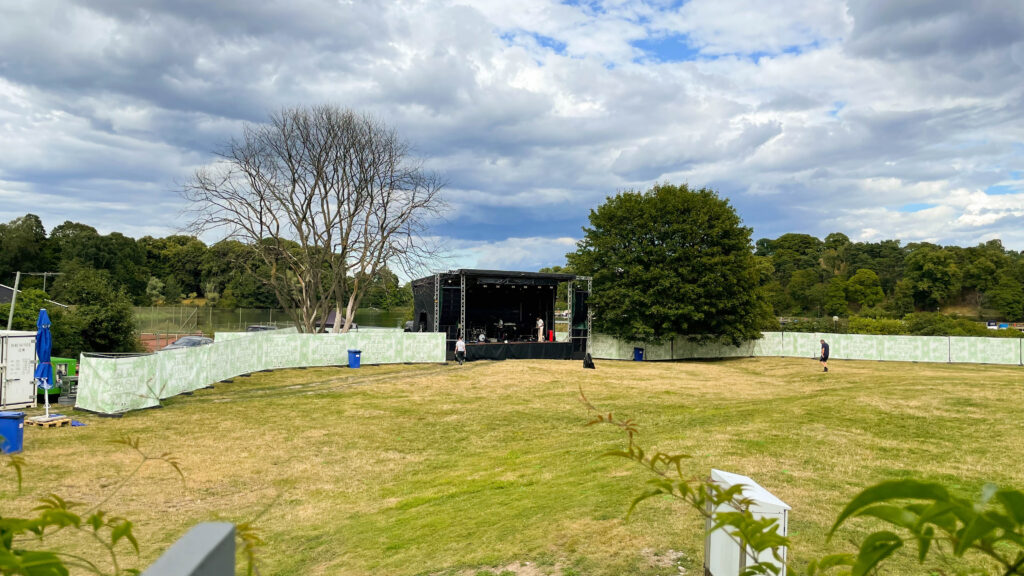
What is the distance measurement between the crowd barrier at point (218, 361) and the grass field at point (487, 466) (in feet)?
1.95

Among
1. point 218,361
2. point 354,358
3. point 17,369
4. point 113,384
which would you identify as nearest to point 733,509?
point 113,384

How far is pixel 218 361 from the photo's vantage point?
17.8 m

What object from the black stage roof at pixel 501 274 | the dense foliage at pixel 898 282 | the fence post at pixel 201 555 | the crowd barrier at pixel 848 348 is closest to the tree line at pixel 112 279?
the black stage roof at pixel 501 274

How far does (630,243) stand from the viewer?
32.8m

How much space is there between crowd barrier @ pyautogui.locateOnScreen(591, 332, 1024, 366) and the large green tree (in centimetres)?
115

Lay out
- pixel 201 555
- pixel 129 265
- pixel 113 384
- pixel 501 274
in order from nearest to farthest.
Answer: pixel 201 555 → pixel 113 384 → pixel 501 274 → pixel 129 265

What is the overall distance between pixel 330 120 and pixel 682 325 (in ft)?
69.8

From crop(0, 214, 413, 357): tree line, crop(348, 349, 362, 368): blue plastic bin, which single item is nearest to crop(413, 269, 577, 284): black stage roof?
crop(348, 349, 362, 368): blue plastic bin

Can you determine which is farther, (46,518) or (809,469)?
(809,469)

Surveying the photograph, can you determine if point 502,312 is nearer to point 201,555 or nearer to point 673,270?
point 673,270

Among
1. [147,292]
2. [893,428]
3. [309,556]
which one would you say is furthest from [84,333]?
[147,292]

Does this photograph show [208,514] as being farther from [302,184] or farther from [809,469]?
[302,184]

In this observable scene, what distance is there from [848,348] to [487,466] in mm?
28180

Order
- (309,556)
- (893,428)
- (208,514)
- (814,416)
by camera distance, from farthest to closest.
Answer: (814,416), (893,428), (208,514), (309,556)
